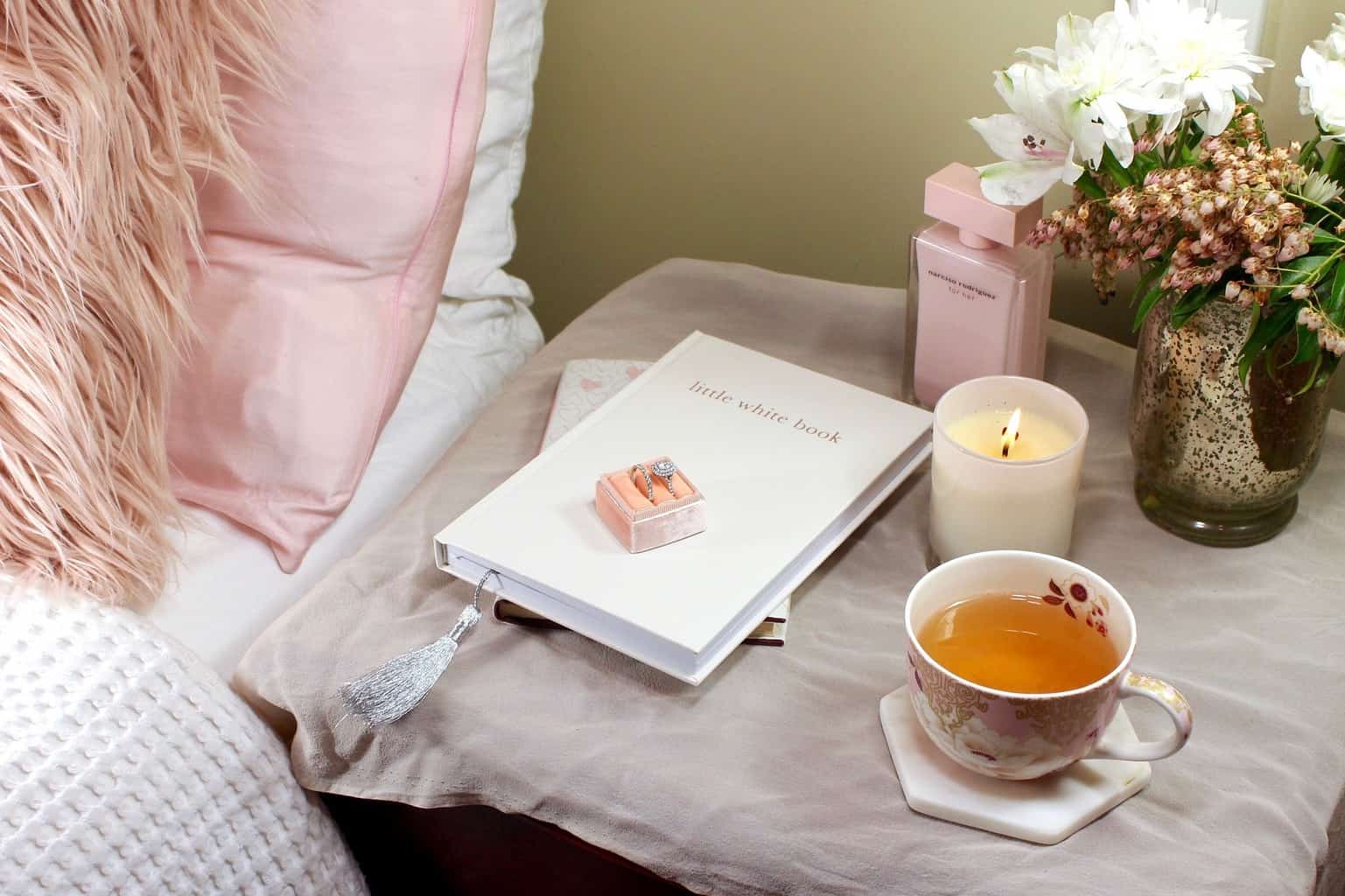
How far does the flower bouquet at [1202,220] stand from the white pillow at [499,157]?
46 cm

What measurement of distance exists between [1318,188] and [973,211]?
0.20 m

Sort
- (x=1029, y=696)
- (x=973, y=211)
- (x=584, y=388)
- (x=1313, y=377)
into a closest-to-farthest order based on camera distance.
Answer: (x=1029, y=696) < (x=1313, y=377) < (x=973, y=211) < (x=584, y=388)

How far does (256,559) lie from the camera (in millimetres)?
820

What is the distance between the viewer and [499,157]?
1.03m

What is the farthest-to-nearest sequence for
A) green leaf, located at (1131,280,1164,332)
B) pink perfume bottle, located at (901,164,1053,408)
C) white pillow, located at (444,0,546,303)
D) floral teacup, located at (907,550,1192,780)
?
white pillow, located at (444,0,546,303), pink perfume bottle, located at (901,164,1053,408), green leaf, located at (1131,280,1164,332), floral teacup, located at (907,550,1192,780)

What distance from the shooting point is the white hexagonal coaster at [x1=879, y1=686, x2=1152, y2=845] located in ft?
1.91

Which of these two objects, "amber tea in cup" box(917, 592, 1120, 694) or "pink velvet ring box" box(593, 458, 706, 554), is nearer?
"amber tea in cup" box(917, 592, 1120, 694)

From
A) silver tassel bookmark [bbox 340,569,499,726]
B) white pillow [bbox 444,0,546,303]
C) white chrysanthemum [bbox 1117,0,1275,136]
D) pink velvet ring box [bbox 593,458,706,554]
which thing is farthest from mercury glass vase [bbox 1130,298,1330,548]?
white pillow [bbox 444,0,546,303]

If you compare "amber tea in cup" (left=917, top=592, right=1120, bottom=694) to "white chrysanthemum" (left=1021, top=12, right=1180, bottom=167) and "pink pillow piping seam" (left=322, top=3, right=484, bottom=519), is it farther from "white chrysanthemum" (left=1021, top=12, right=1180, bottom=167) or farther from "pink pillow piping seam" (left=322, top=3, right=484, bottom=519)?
"pink pillow piping seam" (left=322, top=3, right=484, bottom=519)

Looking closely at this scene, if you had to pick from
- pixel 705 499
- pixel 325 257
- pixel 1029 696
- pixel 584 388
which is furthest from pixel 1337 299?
pixel 325 257

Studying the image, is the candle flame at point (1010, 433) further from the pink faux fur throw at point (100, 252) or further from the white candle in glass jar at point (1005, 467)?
the pink faux fur throw at point (100, 252)

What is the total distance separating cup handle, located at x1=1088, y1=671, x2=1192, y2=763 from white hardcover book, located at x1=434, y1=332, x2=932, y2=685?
193 mm

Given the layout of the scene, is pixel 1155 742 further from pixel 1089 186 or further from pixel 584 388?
pixel 584 388

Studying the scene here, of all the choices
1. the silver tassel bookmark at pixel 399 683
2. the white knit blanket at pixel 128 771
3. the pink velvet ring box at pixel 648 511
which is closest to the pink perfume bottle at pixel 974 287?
the pink velvet ring box at pixel 648 511
